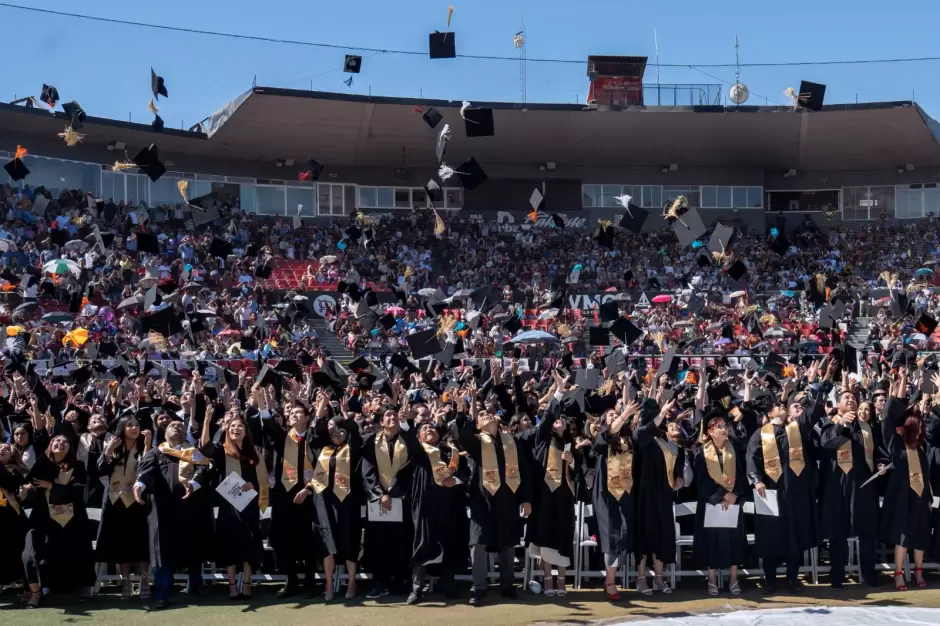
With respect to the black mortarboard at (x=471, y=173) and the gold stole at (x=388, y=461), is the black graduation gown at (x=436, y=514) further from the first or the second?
the black mortarboard at (x=471, y=173)

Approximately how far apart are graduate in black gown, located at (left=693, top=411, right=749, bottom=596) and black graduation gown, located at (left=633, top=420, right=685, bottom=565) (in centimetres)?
26

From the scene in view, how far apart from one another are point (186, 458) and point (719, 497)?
14.9ft

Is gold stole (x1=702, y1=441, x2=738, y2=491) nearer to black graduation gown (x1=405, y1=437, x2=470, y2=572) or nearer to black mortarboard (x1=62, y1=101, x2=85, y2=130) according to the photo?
black graduation gown (x1=405, y1=437, x2=470, y2=572)

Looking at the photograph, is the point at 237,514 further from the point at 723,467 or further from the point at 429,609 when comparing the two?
the point at 723,467

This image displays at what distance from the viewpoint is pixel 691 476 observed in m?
10.4

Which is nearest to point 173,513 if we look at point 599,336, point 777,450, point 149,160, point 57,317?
point 777,450

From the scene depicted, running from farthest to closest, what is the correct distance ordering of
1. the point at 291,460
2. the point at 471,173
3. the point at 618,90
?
the point at 618,90
the point at 471,173
the point at 291,460

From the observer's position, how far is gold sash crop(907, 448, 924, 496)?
10.3 metres

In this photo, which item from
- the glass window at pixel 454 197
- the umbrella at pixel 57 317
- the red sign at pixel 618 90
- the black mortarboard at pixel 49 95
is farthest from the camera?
the glass window at pixel 454 197

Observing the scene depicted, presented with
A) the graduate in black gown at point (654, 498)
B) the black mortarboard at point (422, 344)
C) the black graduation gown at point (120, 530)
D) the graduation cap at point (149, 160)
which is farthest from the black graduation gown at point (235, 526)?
the graduation cap at point (149, 160)

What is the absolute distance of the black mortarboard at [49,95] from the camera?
3136cm

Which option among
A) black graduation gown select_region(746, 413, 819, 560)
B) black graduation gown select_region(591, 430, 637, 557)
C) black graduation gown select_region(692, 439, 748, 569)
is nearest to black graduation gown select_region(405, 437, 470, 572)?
black graduation gown select_region(591, 430, 637, 557)

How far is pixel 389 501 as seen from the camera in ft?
32.7

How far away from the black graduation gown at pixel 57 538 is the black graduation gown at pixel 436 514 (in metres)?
2.81
